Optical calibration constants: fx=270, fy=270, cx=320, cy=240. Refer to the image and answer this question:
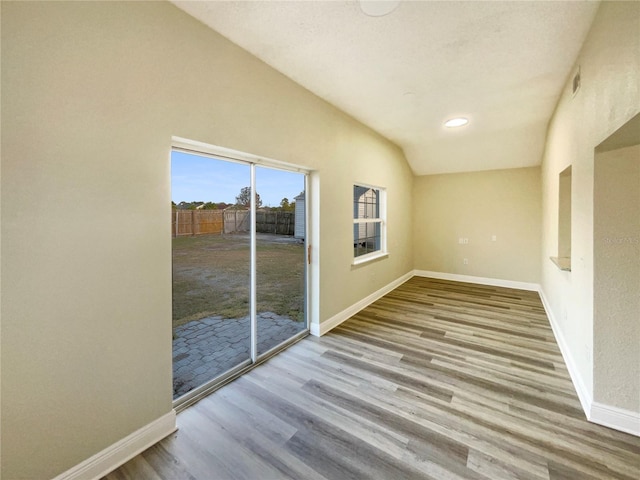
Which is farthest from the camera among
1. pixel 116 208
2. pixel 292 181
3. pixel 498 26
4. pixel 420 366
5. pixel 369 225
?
pixel 369 225

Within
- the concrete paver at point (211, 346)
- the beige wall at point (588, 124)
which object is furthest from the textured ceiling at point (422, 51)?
the concrete paver at point (211, 346)

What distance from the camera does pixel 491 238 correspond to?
18.1 feet

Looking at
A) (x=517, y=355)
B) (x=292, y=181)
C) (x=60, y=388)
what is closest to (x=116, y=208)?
(x=60, y=388)

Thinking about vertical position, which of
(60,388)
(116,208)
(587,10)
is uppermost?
(587,10)

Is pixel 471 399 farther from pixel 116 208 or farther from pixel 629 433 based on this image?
pixel 116 208

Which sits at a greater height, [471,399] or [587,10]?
[587,10]

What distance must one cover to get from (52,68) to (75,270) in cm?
99

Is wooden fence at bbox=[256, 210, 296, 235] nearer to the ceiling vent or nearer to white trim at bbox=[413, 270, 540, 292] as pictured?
the ceiling vent

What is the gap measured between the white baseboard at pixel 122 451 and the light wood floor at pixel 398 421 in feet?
0.16

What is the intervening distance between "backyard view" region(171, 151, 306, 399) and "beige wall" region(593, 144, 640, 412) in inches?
98.3

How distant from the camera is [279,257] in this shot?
2.98m

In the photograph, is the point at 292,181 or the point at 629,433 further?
the point at 292,181

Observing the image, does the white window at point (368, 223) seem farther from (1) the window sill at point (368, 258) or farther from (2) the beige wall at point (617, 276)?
(2) the beige wall at point (617, 276)

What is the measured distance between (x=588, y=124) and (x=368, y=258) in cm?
293
